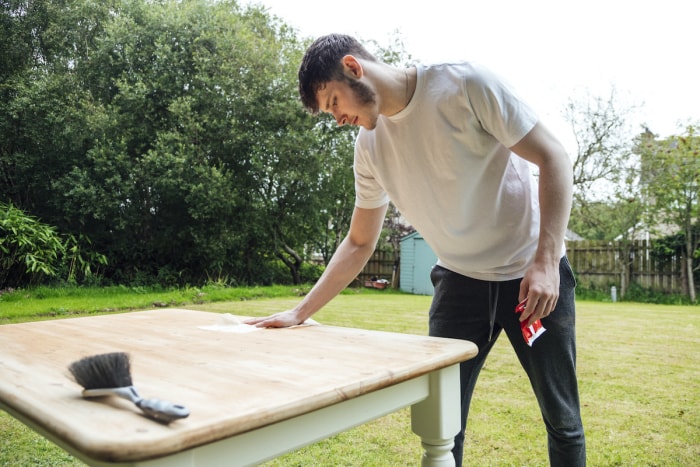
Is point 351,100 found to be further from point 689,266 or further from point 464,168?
point 689,266

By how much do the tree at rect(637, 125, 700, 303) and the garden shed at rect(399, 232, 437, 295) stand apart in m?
4.49

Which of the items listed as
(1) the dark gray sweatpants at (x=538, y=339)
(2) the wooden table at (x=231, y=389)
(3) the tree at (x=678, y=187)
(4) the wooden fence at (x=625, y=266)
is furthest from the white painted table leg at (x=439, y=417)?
(4) the wooden fence at (x=625, y=266)

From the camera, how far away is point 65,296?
6746 mm

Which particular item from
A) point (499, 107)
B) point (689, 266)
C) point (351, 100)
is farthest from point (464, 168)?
point (689, 266)

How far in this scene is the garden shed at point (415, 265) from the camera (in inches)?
441

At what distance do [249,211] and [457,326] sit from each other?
883 cm

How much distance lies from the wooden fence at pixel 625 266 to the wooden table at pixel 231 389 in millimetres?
10447

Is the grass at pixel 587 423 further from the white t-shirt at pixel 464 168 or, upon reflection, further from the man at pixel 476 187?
the white t-shirt at pixel 464 168

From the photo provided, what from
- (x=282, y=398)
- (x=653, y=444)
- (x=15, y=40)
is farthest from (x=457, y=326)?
(x=15, y=40)

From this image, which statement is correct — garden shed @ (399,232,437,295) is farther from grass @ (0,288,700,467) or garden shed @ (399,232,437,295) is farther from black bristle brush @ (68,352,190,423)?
black bristle brush @ (68,352,190,423)

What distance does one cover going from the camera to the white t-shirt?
48.6 inches

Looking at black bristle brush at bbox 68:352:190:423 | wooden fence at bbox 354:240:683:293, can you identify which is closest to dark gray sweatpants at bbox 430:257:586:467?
black bristle brush at bbox 68:352:190:423

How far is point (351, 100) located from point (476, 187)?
391mm

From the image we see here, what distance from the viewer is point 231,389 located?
742mm
